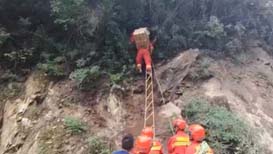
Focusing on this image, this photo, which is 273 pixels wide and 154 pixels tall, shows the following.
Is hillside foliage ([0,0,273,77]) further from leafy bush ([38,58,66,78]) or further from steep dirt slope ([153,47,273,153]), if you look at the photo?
steep dirt slope ([153,47,273,153])

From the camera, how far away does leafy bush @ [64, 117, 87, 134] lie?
30.8 ft

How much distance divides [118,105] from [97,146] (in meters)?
1.36

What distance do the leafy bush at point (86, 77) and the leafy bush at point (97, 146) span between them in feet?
5.67

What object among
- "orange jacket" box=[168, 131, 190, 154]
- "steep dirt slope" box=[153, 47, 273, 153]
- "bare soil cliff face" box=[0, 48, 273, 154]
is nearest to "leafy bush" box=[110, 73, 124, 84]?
"bare soil cliff face" box=[0, 48, 273, 154]

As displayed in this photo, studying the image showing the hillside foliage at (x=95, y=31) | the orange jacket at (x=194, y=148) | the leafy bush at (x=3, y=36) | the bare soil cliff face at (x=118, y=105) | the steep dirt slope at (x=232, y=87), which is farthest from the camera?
the hillside foliage at (x=95, y=31)

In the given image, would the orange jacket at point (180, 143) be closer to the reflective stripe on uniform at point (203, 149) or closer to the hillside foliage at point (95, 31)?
the reflective stripe on uniform at point (203, 149)

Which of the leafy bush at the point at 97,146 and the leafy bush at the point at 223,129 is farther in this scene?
the leafy bush at the point at 97,146

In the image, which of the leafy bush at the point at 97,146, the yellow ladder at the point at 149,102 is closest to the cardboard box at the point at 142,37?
the yellow ladder at the point at 149,102

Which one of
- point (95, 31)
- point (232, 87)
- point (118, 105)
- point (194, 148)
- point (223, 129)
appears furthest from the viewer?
point (95, 31)

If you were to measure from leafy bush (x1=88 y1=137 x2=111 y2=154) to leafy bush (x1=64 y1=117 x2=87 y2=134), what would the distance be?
0.44m

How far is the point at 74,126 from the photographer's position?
9406 mm

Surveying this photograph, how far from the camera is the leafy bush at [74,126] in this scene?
9383mm

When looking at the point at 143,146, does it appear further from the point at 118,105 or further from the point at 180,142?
the point at 118,105

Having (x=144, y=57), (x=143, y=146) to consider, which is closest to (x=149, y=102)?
(x=144, y=57)
